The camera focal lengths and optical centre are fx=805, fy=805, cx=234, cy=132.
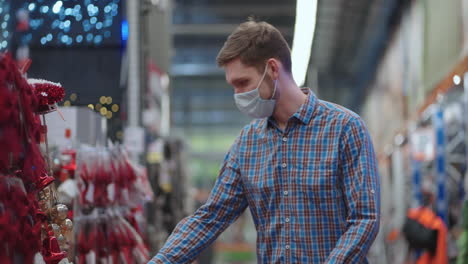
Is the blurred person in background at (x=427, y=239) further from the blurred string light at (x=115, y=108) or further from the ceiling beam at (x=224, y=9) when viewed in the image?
the ceiling beam at (x=224, y=9)

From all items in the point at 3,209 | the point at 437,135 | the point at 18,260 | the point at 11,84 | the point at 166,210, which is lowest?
the point at 166,210

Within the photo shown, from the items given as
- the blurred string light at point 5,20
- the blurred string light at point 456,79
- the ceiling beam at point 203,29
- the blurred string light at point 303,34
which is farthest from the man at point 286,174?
the ceiling beam at point 203,29

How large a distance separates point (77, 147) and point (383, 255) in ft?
31.8

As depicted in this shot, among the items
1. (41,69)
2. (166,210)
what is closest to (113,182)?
(41,69)

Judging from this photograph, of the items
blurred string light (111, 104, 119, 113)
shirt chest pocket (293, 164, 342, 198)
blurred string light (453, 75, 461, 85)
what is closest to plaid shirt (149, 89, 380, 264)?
shirt chest pocket (293, 164, 342, 198)

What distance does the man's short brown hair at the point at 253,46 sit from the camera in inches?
104

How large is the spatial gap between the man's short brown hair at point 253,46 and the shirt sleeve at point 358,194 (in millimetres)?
351

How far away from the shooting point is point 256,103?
268 cm

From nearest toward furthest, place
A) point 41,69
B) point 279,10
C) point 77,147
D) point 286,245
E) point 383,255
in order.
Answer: point 286,245 → point 41,69 → point 77,147 → point 383,255 → point 279,10

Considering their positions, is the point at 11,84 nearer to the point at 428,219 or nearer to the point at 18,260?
the point at 18,260

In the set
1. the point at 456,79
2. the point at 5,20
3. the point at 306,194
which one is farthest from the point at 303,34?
the point at 306,194

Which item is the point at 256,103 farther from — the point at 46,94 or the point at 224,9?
the point at 224,9

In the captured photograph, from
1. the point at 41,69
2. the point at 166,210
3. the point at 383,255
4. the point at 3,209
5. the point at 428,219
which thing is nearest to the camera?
the point at 3,209

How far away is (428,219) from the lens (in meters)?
7.50
